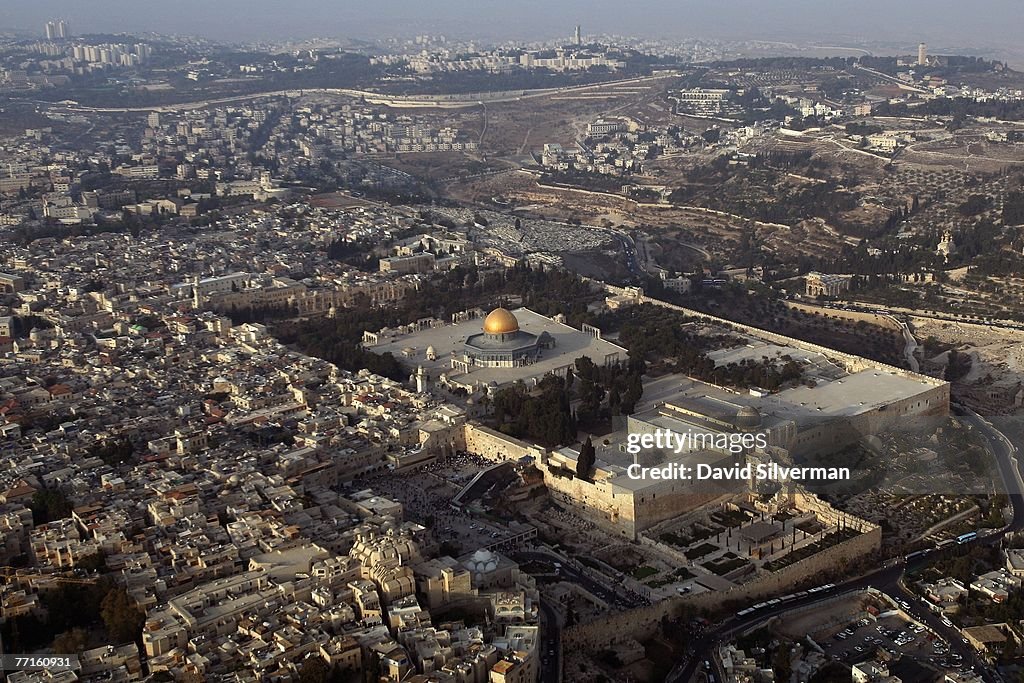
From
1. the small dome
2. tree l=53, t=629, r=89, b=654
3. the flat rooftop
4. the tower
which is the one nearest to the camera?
tree l=53, t=629, r=89, b=654

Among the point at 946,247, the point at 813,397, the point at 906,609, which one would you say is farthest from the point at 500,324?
the point at 946,247

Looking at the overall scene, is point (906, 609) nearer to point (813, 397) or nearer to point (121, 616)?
point (813, 397)

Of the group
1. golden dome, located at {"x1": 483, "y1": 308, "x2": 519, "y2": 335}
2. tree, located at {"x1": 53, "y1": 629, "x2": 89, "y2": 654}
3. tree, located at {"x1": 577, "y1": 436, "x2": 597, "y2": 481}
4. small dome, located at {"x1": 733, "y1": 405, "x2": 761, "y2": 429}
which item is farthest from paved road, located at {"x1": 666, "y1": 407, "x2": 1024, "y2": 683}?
golden dome, located at {"x1": 483, "y1": 308, "x2": 519, "y2": 335}

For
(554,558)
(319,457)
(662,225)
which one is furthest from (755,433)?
(662,225)

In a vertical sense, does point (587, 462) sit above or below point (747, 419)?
below

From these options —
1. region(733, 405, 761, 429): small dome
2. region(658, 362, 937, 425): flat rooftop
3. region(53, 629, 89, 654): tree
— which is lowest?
region(658, 362, 937, 425): flat rooftop

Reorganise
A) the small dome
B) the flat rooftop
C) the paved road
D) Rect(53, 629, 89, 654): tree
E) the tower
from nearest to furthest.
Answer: Rect(53, 629, 89, 654): tree < the paved road < the small dome < the flat rooftop < the tower

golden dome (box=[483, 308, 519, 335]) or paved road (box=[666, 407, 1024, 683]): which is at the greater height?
golden dome (box=[483, 308, 519, 335])

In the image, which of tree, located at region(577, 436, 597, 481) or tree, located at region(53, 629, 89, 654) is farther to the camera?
tree, located at region(577, 436, 597, 481)

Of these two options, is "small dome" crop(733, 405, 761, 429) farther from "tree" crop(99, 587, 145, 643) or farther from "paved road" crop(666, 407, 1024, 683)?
"tree" crop(99, 587, 145, 643)
